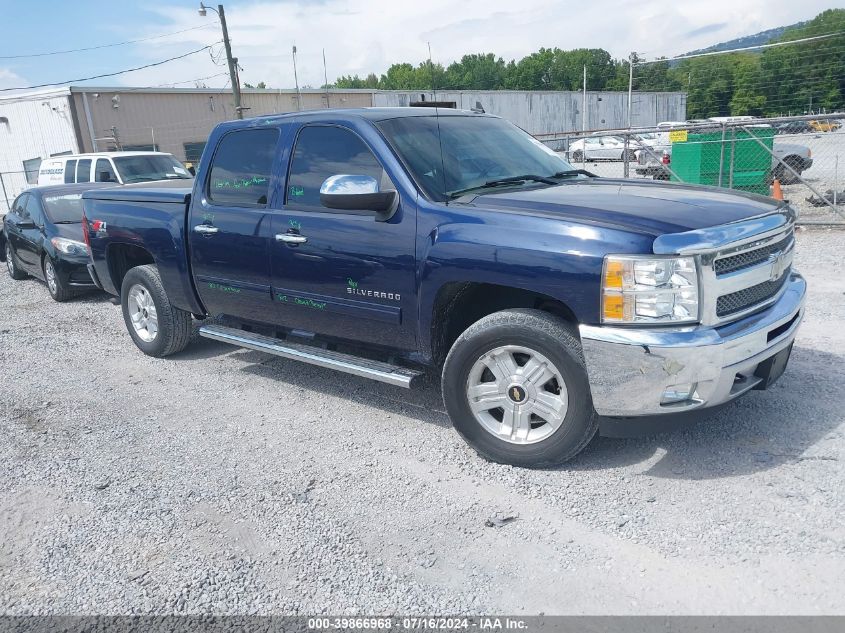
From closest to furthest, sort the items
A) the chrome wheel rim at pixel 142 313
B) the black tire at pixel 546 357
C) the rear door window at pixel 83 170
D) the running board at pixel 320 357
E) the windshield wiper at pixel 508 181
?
the black tire at pixel 546 357, the windshield wiper at pixel 508 181, the running board at pixel 320 357, the chrome wheel rim at pixel 142 313, the rear door window at pixel 83 170

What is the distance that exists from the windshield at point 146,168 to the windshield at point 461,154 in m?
10.7

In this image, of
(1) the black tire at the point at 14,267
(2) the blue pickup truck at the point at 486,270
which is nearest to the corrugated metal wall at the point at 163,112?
(1) the black tire at the point at 14,267

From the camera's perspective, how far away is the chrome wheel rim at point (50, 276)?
9.52m

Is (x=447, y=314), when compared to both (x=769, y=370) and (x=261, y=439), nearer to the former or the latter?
(x=261, y=439)

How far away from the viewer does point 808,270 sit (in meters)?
8.27

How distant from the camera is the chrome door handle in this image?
464 cm

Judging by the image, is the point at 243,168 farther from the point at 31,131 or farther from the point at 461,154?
the point at 31,131

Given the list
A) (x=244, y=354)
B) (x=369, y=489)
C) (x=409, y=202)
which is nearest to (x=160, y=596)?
(x=369, y=489)

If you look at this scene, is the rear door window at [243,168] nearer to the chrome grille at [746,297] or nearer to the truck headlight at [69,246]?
the chrome grille at [746,297]

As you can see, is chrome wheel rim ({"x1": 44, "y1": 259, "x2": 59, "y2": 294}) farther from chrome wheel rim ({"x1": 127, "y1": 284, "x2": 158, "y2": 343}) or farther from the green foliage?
the green foliage

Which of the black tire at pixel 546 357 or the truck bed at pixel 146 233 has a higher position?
the truck bed at pixel 146 233

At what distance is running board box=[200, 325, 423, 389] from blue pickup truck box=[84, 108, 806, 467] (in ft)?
0.06

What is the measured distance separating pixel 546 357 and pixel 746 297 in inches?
42.5

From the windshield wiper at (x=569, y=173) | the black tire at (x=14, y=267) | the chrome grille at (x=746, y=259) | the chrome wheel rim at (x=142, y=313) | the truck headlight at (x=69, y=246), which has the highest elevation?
the windshield wiper at (x=569, y=173)
